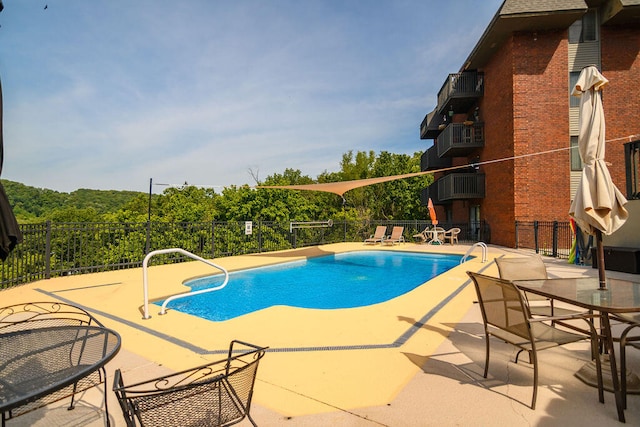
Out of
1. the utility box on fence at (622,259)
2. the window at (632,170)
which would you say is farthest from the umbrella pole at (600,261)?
the window at (632,170)

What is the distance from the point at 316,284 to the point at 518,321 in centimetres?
700

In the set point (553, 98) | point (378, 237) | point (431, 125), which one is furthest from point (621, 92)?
point (378, 237)

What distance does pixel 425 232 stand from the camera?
1758cm

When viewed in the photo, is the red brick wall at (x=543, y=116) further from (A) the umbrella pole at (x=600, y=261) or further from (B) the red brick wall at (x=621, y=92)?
(A) the umbrella pole at (x=600, y=261)

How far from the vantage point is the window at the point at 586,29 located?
13.9 metres

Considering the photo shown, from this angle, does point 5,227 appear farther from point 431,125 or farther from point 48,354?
point 431,125

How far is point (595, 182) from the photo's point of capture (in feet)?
9.75

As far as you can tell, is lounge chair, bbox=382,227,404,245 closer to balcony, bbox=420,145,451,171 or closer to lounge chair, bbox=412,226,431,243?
lounge chair, bbox=412,226,431,243

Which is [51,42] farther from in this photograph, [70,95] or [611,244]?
[611,244]

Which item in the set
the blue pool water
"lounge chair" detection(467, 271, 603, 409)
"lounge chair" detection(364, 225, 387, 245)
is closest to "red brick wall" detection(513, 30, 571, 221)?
the blue pool water

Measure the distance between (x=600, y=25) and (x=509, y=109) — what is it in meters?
4.93

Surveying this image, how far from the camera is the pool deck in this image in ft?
7.40

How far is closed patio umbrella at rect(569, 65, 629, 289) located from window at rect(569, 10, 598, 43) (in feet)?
48.8

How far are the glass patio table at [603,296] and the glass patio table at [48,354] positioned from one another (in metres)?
3.03
